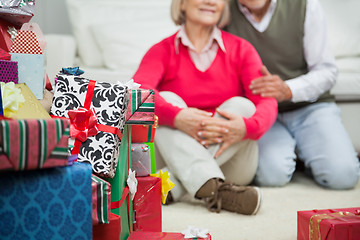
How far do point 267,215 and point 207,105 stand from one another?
1.63ft

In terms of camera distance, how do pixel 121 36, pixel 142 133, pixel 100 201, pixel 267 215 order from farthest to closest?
pixel 121 36
pixel 267 215
pixel 142 133
pixel 100 201

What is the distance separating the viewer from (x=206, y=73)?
1.54m

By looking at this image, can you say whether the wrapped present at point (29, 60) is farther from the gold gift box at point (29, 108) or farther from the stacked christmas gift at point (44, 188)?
the stacked christmas gift at point (44, 188)

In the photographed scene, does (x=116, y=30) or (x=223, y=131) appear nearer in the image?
(x=223, y=131)

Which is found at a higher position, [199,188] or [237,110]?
[237,110]

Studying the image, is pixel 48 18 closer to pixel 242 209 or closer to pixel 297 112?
pixel 297 112

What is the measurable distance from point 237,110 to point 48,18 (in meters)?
1.74

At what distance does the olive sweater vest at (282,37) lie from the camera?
170 centimetres

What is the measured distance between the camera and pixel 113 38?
2209 millimetres

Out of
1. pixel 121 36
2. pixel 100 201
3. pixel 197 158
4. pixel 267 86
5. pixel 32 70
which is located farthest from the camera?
pixel 121 36

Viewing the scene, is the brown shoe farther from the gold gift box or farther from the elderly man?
the gold gift box

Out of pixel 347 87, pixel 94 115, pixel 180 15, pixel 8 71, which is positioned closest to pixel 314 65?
pixel 347 87

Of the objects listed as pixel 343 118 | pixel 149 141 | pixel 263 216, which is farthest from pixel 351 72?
pixel 149 141

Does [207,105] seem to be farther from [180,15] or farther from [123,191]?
[123,191]
